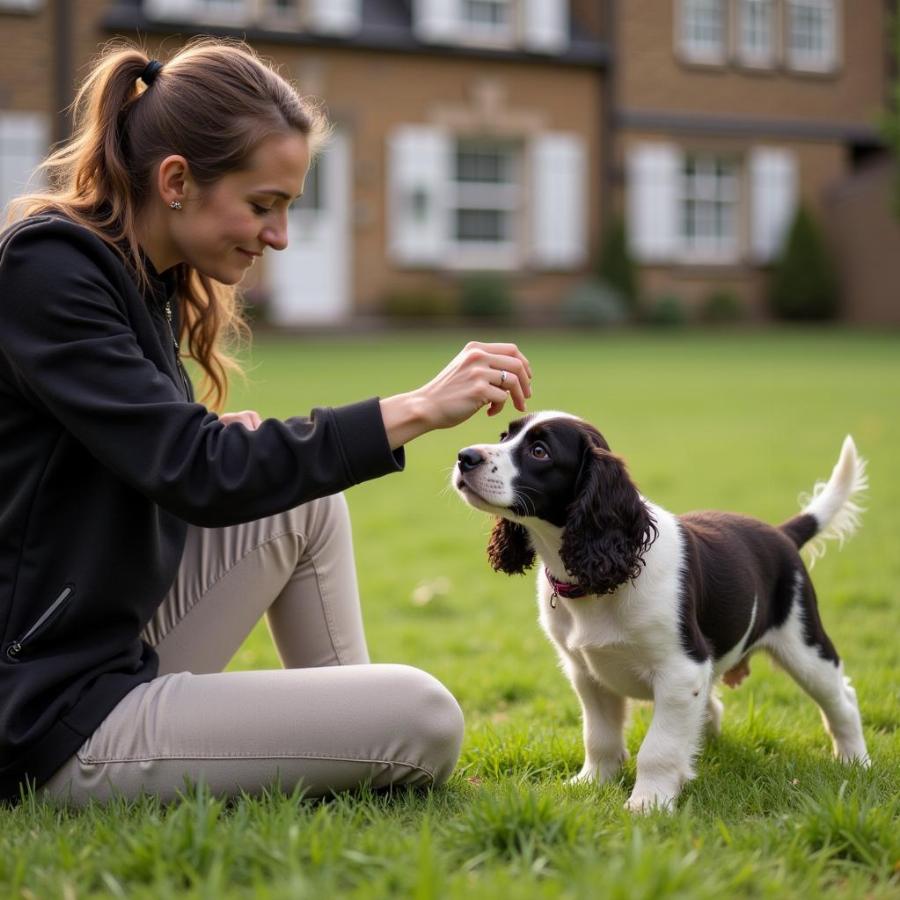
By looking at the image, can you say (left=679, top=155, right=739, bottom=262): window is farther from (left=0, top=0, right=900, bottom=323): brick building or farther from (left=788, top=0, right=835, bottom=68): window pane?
(left=788, top=0, right=835, bottom=68): window pane

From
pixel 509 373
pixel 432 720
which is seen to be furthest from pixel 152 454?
pixel 432 720

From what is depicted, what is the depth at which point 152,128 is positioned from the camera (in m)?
2.77

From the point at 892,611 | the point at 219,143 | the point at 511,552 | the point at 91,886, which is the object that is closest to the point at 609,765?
the point at 511,552

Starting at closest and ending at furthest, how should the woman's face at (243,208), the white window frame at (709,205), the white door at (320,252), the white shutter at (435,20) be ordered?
1. the woman's face at (243,208)
2. the white door at (320,252)
3. the white shutter at (435,20)
4. the white window frame at (709,205)

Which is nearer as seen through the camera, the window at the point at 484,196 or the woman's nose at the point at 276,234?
the woman's nose at the point at 276,234

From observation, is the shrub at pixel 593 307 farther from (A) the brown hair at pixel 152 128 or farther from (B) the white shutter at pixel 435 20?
(A) the brown hair at pixel 152 128

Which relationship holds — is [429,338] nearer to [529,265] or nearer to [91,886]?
[529,265]

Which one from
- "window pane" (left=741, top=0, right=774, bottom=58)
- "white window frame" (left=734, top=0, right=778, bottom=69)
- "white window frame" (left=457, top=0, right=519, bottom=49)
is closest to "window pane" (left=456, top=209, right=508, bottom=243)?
"white window frame" (left=457, top=0, right=519, bottom=49)

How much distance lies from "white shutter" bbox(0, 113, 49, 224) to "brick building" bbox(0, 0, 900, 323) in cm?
3

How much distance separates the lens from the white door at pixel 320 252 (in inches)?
790

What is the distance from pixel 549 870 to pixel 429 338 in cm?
1693

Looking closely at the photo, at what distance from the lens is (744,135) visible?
23156 millimetres

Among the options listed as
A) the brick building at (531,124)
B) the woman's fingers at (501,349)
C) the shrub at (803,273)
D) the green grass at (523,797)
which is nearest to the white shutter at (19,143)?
the brick building at (531,124)

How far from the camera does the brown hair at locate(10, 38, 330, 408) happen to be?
2.74 metres
